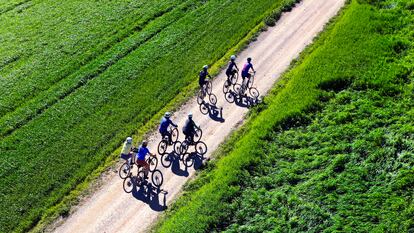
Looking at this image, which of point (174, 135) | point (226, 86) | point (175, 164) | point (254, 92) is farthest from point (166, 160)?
point (254, 92)

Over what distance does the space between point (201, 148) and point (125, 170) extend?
528cm

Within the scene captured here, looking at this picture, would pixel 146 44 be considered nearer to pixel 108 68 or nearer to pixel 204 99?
pixel 108 68

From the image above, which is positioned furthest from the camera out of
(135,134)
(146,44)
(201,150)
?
(146,44)

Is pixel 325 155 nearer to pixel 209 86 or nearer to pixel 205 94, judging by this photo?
pixel 205 94

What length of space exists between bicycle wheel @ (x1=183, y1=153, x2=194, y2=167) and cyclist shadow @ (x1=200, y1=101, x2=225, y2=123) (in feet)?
13.4

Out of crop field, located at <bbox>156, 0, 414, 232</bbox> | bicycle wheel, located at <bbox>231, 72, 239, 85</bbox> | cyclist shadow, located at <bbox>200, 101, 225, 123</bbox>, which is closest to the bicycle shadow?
crop field, located at <bbox>156, 0, 414, 232</bbox>

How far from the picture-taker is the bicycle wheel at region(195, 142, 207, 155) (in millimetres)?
31875

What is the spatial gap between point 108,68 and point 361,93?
20.8 metres

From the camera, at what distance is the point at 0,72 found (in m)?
42.8

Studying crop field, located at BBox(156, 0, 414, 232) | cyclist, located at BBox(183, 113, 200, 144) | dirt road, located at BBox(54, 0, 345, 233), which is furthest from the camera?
cyclist, located at BBox(183, 113, 200, 144)

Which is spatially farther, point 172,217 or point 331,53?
point 331,53

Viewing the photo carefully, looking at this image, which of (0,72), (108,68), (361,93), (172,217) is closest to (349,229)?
(172,217)

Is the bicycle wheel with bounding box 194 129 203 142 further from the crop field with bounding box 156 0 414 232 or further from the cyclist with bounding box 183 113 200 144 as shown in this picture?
the crop field with bounding box 156 0 414 232

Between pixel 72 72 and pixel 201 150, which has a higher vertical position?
pixel 72 72
